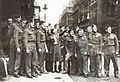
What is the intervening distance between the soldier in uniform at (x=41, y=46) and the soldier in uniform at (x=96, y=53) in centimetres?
54

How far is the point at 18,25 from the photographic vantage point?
332 cm

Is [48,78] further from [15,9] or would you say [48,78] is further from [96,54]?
[15,9]

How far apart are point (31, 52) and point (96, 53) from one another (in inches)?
24.9

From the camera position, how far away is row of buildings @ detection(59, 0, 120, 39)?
10.9ft

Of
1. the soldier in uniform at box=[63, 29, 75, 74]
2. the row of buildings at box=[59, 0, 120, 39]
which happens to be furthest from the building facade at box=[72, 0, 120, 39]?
the soldier in uniform at box=[63, 29, 75, 74]

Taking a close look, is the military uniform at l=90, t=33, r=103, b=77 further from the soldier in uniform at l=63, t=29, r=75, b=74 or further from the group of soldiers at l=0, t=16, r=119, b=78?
the soldier in uniform at l=63, t=29, r=75, b=74

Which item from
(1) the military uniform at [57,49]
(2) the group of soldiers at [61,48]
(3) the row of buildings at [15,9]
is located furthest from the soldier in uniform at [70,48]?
(3) the row of buildings at [15,9]

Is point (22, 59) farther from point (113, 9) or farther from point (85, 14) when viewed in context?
point (113, 9)

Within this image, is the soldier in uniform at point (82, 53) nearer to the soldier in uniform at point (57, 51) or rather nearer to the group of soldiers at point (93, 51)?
the group of soldiers at point (93, 51)

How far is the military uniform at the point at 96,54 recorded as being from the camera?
3445 millimetres

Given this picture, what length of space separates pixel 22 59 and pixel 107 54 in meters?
0.81

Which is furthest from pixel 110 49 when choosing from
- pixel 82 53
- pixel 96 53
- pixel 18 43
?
pixel 18 43

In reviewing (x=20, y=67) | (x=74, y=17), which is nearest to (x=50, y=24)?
(x=74, y=17)

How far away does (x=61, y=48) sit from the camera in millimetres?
3662
